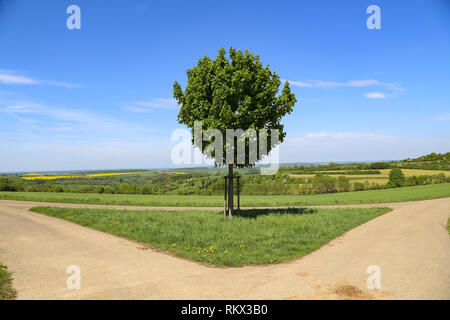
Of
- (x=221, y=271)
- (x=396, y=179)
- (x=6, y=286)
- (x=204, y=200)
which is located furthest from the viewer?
(x=396, y=179)

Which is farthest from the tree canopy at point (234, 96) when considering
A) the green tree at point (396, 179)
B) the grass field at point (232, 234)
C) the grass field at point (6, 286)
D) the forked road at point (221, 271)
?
the green tree at point (396, 179)

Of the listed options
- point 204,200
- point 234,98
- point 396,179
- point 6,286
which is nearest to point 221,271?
point 6,286

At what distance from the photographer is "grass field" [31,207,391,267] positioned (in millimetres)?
9623

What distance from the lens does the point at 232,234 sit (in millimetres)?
12586

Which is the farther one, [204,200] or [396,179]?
[396,179]

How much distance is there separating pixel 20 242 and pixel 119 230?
4.25 metres

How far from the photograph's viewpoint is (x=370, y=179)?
58.1m

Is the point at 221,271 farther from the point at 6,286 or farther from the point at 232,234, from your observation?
the point at 6,286

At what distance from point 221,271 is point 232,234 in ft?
15.2

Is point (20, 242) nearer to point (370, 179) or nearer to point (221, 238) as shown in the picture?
point (221, 238)

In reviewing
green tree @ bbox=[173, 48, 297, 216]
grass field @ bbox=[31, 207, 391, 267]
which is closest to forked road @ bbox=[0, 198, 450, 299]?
grass field @ bbox=[31, 207, 391, 267]

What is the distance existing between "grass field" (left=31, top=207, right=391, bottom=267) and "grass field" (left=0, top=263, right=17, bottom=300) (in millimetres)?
4956

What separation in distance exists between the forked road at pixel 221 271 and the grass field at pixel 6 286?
20 centimetres

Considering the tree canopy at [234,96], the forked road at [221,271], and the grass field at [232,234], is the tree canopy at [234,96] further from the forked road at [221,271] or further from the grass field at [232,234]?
the forked road at [221,271]
